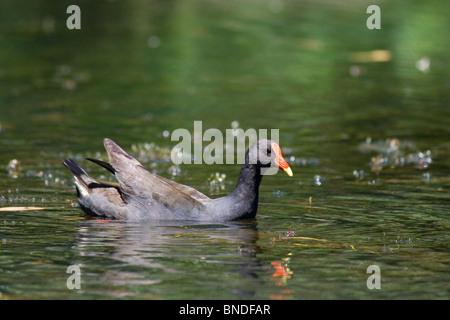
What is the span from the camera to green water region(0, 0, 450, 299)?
769 cm

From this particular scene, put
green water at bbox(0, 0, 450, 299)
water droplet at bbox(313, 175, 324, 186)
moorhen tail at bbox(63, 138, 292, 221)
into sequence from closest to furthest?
green water at bbox(0, 0, 450, 299) → moorhen tail at bbox(63, 138, 292, 221) → water droplet at bbox(313, 175, 324, 186)

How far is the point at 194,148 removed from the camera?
14.1 metres

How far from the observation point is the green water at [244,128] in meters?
7.69

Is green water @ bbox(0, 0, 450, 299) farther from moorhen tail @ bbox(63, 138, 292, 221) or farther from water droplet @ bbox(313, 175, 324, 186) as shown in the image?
moorhen tail @ bbox(63, 138, 292, 221)

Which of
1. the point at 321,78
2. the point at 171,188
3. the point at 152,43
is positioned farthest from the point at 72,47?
the point at 171,188

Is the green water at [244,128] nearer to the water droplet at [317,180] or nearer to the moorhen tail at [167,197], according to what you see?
the water droplet at [317,180]

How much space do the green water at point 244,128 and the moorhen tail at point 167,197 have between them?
0.19m

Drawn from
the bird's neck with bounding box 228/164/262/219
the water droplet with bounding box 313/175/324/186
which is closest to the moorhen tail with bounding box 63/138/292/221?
the bird's neck with bounding box 228/164/262/219

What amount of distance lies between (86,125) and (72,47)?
8.93 meters

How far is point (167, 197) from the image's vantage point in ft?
31.1

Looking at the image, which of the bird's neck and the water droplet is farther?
the water droplet

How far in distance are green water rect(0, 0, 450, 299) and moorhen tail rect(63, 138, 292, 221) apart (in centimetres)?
19

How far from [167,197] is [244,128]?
622 centimetres

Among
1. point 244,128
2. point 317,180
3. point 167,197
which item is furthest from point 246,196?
point 244,128
